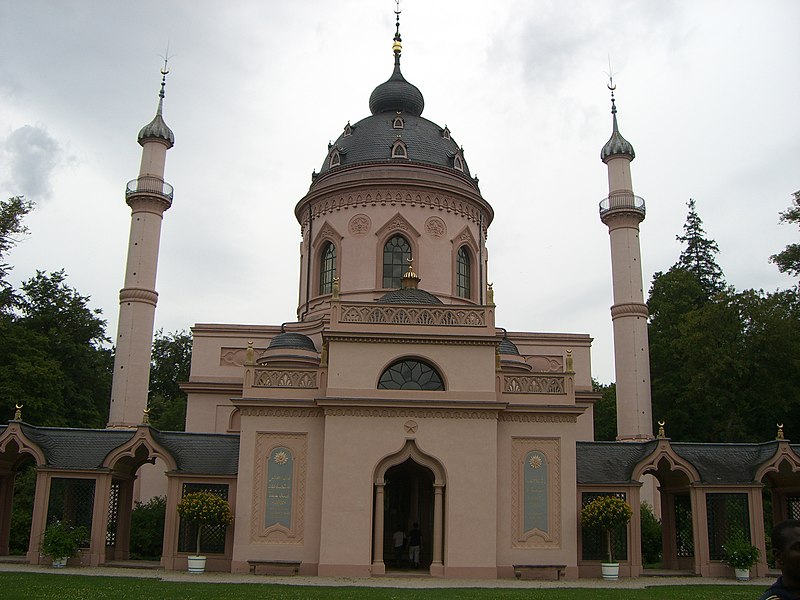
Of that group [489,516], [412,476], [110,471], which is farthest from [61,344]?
[489,516]

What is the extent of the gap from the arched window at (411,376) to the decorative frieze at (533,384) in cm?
201

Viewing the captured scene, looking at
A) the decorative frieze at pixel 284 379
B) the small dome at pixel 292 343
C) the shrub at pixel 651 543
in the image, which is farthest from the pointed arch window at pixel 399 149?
the shrub at pixel 651 543

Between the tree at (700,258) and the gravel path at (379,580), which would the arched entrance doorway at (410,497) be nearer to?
the gravel path at (379,580)

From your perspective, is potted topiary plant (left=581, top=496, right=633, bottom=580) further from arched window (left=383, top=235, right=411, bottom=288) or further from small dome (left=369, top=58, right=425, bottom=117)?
small dome (left=369, top=58, right=425, bottom=117)

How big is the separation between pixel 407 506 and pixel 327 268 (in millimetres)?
9933

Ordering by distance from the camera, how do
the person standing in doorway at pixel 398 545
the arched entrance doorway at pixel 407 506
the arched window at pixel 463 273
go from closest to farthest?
the person standing in doorway at pixel 398 545, the arched entrance doorway at pixel 407 506, the arched window at pixel 463 273

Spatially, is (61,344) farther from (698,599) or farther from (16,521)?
(698,599)

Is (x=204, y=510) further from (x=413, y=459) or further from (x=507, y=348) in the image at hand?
(x=507, y=348)

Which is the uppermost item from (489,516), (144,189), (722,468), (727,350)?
(144,189)

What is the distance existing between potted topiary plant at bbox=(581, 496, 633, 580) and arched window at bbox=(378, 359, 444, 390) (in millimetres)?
5205

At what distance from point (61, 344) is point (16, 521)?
16981 millimetres

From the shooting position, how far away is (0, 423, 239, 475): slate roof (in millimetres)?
23562

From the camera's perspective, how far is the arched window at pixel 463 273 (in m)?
31.7

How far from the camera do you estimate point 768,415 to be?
3784 centimetres
